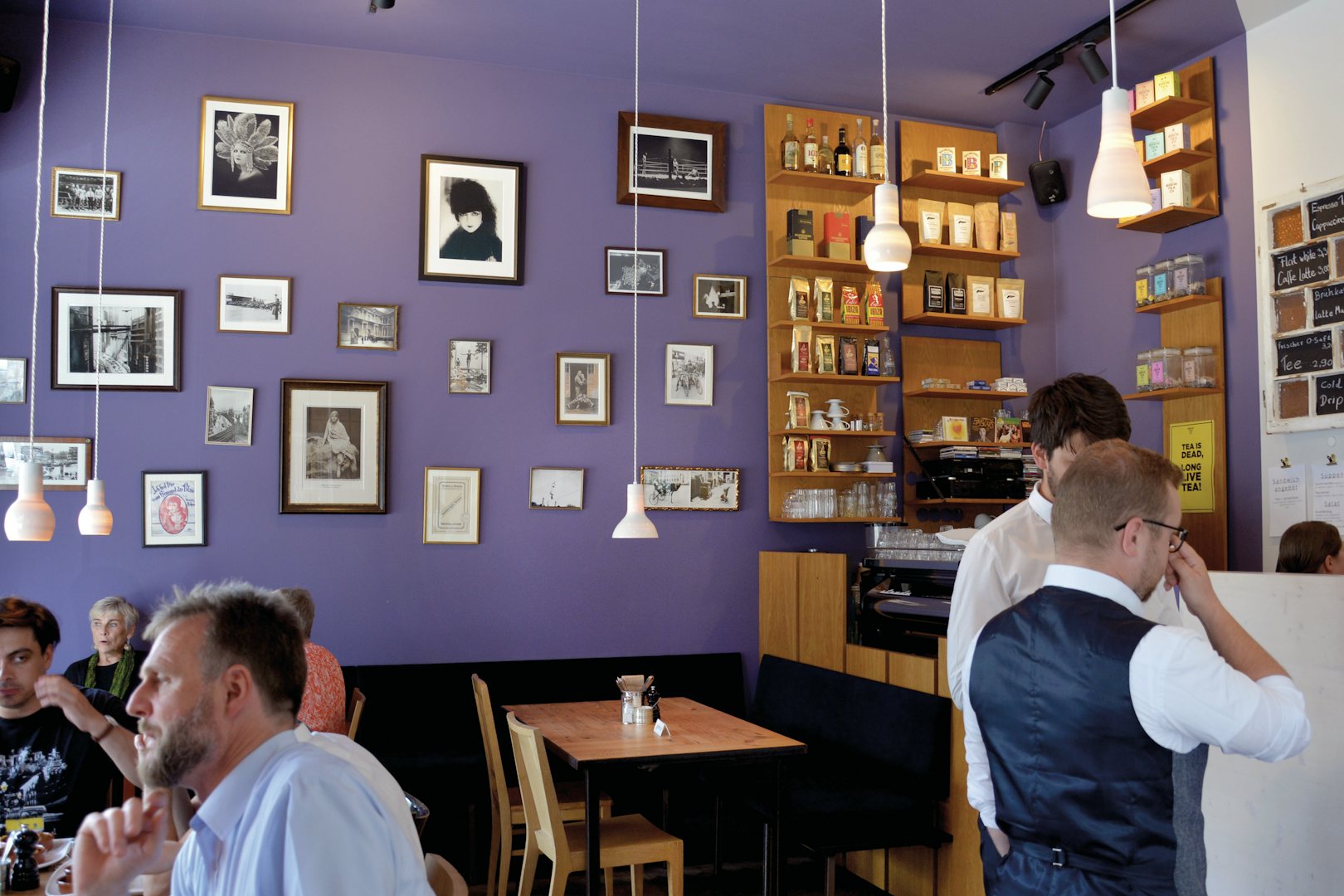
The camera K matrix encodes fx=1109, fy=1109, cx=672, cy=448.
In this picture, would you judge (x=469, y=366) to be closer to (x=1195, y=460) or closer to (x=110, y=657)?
(x=110, y=657)

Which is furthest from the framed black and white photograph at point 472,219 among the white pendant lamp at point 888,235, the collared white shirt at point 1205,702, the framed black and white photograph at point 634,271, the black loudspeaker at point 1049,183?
the collared white shirt at point 1205,702

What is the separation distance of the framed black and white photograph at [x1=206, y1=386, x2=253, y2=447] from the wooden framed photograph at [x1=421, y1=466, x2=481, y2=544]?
2.99 ft

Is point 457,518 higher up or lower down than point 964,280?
A: lower down

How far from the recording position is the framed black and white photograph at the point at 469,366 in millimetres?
5797

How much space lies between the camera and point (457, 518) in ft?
18.9

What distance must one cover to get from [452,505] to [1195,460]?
12.3ft

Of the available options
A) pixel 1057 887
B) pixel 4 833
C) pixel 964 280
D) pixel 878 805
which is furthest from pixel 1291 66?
pixel 4 833

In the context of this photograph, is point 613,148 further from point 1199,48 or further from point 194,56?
point 1199,48

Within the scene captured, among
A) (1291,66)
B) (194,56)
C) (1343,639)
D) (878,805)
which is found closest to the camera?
(1343,639)

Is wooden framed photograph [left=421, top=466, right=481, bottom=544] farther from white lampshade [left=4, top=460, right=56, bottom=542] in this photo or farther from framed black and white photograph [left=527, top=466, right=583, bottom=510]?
white lampshade [left=4, top=460, right=56, bottom=542]

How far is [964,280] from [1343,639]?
427cm

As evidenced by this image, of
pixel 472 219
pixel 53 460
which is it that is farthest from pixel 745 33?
pixel 53 460

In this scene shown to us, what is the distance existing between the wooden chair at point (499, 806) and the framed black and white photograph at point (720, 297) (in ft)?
8.00

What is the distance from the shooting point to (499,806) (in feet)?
15.4
